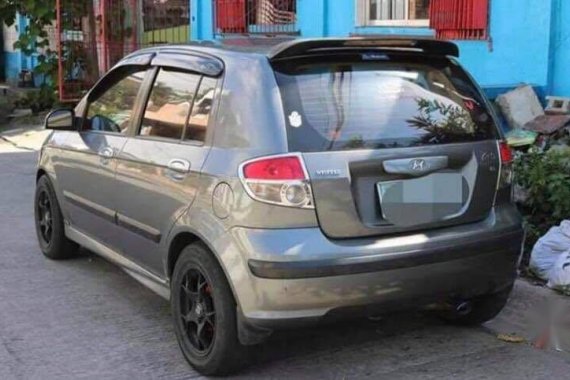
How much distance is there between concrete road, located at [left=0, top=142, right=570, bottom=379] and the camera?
13.8ft

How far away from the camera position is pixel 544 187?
19.3ft

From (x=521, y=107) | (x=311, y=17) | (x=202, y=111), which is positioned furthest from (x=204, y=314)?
(x=311, y=17)

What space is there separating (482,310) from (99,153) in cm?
258

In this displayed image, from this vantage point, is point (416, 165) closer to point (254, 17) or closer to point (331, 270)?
point (331, 270)

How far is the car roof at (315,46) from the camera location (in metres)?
3.93

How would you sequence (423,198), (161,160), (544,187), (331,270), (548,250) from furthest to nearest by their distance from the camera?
(544,187) → (548,250) → (161,160) → (423,198) → (331,270)

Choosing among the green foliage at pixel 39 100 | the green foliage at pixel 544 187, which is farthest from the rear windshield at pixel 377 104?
the green foliage at pixel 39 100

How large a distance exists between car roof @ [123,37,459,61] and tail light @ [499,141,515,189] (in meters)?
0.58

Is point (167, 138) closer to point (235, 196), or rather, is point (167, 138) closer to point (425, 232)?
point (235, 196)

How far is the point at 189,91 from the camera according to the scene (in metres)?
4.41

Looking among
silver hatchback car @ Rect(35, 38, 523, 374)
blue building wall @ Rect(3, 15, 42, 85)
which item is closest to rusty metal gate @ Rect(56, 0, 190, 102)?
blue building wall @ Rect(3, 15, 42, 85)

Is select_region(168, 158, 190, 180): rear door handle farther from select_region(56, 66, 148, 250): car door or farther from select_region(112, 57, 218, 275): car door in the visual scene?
select_region(56, 66, 148, 250): car door

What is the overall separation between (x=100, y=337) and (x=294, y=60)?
6.66ft

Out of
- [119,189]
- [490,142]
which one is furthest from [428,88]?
[119,189]
